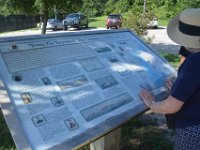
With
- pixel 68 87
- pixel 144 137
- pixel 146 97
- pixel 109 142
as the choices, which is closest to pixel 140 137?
pixel 144 137

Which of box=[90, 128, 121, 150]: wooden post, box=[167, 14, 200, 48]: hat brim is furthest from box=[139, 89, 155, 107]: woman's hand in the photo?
box=[90, 128, 121, 150]: wooden post

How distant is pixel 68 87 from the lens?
283 cm

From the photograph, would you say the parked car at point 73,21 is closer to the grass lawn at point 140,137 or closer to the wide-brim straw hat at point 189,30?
the grass lawn at point 140,137

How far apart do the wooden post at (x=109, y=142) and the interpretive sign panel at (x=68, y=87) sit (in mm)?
670

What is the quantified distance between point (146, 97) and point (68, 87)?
2.43ft

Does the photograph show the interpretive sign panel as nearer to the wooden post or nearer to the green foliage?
the wooden post

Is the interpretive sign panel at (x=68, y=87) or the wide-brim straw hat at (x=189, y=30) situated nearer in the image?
the interpretive sign panel at (x=68, y=87)

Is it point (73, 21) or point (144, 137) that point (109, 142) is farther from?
point (73, 21)

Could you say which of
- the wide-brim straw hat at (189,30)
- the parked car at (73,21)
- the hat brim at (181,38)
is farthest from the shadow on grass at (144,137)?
the parked car at (73,21)

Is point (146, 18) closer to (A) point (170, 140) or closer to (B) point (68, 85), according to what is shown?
(A) point (170, 140)

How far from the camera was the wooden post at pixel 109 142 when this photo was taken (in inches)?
149

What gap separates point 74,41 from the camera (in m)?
3.39

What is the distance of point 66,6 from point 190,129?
8656 mm

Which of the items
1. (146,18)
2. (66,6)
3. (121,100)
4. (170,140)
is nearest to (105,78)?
(121,100)
